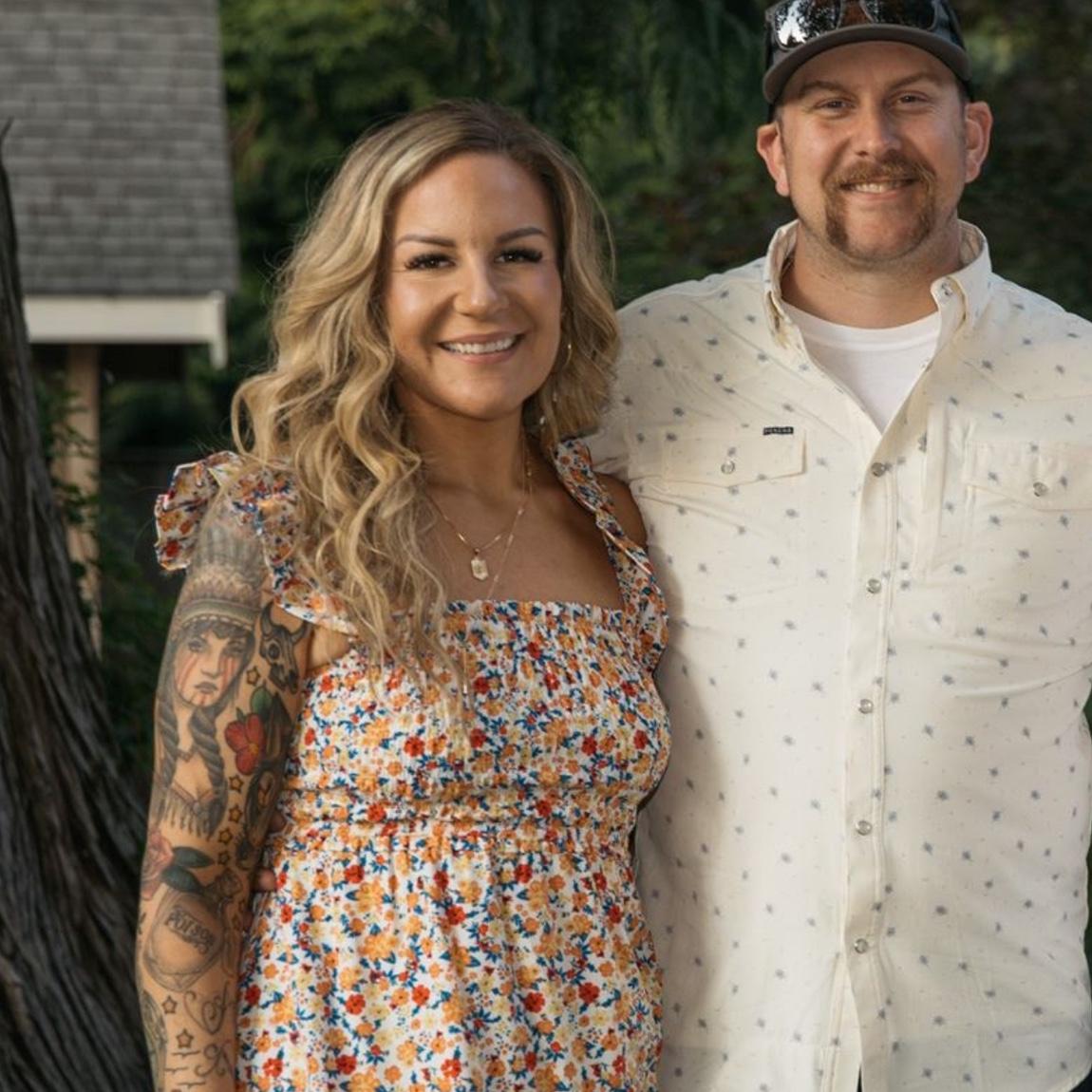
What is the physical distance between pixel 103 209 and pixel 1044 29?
18.5 feet

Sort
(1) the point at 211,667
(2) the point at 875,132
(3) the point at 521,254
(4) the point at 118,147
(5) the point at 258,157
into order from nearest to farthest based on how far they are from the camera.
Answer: (1) the point at 211,667
(3) the point at 521,254
(2) the point at 875,132
(4) the point at 118,147
(5) the point at 258,157

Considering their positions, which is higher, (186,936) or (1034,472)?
(1034,472)

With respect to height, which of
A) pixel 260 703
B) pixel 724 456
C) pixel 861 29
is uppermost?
pixel 861 29

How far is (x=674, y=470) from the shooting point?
3410 mm

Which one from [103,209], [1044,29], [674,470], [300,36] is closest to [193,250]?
[103,209]

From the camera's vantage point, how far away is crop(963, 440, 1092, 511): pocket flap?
10.6 ft

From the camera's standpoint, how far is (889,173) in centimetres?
332

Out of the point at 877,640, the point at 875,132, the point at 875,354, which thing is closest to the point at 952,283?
the point at 875,354

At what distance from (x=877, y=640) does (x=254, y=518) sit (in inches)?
37.7

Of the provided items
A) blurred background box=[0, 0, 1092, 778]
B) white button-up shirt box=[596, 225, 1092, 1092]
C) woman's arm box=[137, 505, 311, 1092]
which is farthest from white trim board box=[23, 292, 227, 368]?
woman's arm box=[137, 505, 311, 1092]

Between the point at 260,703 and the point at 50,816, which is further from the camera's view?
the point at 50,816

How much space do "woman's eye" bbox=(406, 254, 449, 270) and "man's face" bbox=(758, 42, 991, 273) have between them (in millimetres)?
673

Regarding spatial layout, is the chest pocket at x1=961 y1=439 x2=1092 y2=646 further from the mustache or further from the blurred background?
the blurred background

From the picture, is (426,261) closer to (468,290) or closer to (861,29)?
(468,290)
